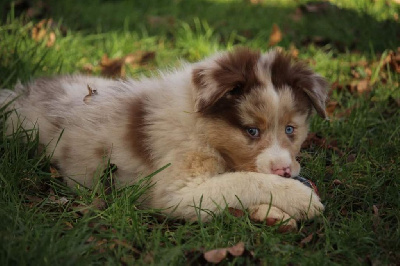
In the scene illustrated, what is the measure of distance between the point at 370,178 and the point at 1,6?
5.46m

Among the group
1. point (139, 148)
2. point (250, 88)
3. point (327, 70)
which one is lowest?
point (327, 70)

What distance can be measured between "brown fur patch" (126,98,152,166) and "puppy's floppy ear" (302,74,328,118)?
1.20m

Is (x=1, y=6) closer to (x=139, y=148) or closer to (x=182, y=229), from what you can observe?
(x=139, y=148)

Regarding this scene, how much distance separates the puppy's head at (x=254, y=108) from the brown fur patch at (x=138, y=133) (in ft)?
1.44

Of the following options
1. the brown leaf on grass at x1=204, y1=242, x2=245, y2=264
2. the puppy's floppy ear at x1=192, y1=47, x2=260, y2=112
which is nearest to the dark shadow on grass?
the puppy's floppy ear at x1=192, y1=47, x2=260, y2=112

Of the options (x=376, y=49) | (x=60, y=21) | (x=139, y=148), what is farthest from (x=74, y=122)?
(x=376, y=49)

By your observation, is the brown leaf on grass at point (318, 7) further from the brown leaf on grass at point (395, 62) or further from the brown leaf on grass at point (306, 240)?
the brown leaf on grass at point (306, 240)

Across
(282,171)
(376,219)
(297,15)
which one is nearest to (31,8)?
(297,15)

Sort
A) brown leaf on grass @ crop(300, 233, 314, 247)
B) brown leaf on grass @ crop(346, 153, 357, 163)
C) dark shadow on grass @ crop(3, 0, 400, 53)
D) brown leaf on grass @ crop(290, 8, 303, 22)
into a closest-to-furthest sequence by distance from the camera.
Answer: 1. brown leaf on grass @ crop(300, 233, 314, 247)
2. brown leaf on grass @ crop(346, 153, 357, 163)
3. dark shadow on grass @ crop(3, 0, 400, 53)
4. brown leaf on grass @ crop(290, 8, 303, 22)

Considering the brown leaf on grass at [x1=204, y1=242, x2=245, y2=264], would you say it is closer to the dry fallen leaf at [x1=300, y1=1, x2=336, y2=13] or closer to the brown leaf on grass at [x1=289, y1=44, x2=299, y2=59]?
the brown leaf on grass at [x1=289, y1=44, x2=299, y2=59]

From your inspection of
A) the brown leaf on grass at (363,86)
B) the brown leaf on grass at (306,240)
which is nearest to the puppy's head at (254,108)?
the brown leaf on grass at (306,240)

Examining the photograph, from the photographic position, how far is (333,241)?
367 cm

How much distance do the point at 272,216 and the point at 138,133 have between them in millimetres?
1135

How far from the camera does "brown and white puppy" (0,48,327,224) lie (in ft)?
12.8
